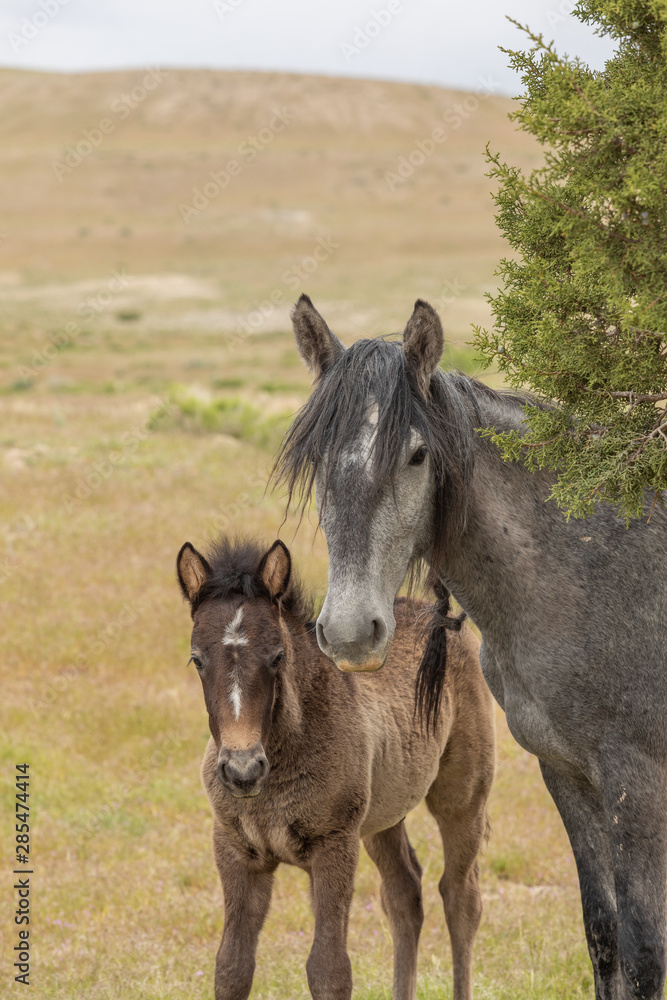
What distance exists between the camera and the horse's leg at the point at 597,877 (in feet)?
13.5

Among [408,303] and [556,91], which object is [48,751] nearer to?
[556,91]

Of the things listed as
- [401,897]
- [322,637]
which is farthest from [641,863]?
[401,897]

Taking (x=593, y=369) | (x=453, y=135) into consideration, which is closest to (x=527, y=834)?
(x=593, y=369)

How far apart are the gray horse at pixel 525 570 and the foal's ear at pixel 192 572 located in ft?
1.86

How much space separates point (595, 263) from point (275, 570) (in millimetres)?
2064

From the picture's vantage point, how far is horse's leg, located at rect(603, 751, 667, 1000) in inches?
144

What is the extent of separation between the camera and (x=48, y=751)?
810 cm

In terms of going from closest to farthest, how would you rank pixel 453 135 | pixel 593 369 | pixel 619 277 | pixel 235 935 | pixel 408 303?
pixel 619 277 → pixel 593 369 → pixel 235 935 → pixel 408 303 → pixel 453 135

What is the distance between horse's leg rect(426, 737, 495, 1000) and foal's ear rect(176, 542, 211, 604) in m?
1.82

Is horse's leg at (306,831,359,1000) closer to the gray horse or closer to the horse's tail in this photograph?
the horse's tail

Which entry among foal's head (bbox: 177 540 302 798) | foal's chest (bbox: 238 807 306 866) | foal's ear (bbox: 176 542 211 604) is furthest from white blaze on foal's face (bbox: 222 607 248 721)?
foal's chest (bbox: 238 807 306 866)

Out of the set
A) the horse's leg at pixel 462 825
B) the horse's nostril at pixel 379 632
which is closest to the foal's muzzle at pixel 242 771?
the horse's nostril at pixel 379 632

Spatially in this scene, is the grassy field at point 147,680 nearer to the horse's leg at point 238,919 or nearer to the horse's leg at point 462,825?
the horse's leg at point 462,825

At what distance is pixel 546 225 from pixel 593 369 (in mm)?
486
